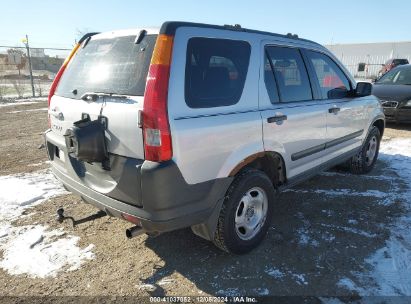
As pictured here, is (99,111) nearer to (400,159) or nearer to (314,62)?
(314,62)

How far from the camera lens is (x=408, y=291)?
2.82 meters

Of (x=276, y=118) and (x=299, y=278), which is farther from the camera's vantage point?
(x=276, y=118)

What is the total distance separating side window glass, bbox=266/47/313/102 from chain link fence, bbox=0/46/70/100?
15.5 metres

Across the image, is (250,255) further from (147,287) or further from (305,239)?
(147,287)

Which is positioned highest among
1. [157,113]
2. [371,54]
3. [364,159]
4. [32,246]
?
[371,54]

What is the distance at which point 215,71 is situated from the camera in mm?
2883

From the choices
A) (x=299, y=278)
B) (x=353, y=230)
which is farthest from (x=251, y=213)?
(x=353, y=230)

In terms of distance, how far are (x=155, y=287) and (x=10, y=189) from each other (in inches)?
117

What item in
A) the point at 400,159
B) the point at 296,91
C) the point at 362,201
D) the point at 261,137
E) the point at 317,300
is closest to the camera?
the point at 317,300

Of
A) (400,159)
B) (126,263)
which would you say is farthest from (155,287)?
(400,159)

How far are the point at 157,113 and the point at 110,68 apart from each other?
0.78 meters

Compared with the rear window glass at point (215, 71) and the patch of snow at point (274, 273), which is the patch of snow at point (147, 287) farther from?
the rear window glass at point (215, 71)

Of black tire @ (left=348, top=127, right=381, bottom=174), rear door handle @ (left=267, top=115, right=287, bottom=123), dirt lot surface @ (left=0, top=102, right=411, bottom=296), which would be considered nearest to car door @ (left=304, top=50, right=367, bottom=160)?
black tire @ (left=348, top=127, right=381, bottom=174)

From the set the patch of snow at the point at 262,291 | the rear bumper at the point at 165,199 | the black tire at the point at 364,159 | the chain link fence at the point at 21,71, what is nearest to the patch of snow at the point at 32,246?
the rear bumper at the point at 165,199
